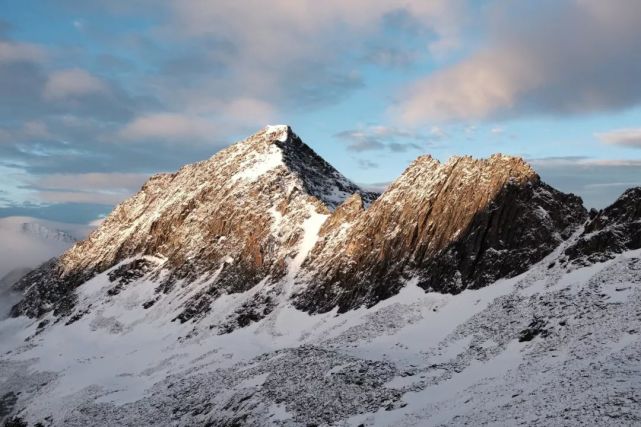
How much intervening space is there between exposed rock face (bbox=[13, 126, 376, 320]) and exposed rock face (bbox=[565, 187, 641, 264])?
128 feet

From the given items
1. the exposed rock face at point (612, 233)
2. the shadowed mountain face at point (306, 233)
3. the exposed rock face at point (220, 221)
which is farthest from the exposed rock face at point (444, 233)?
the exposed rock face at point (220, 221)

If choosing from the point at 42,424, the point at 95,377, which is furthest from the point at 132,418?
the point at 95,377

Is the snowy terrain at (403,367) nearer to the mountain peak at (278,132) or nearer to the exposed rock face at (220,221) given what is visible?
the exposed rock face at (220,221)

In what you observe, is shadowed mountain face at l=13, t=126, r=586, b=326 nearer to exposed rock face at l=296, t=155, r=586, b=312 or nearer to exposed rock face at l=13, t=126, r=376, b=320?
exposed rock face at l=296, t=155, r=586, b=312

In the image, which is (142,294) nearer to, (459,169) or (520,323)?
(459,169)

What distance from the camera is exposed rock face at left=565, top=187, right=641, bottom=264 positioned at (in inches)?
1736

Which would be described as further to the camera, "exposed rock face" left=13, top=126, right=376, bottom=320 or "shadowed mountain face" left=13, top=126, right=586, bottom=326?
"exposed rock face" left=13, top=126, right=376, bottom=320

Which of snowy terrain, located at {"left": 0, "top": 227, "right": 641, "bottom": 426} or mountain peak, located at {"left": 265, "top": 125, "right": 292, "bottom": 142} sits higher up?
mountain peak, located at {"left": 265, "top": 125, "right": 292, "bottom": 142}

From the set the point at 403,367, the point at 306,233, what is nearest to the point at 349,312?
the point at 403,367

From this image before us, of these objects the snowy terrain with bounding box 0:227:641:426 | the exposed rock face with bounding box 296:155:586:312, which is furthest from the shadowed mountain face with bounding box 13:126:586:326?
the snowy terrain with bounding box 0:227:641:426

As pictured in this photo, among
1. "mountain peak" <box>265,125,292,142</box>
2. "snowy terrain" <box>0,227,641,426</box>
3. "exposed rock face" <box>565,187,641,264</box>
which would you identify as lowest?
"snowy terrain" <box>0,227,641,426</box>

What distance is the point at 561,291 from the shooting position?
41.9m

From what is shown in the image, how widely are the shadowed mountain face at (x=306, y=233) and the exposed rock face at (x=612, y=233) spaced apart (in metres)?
4.26

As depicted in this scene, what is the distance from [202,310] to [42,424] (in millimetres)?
26358
